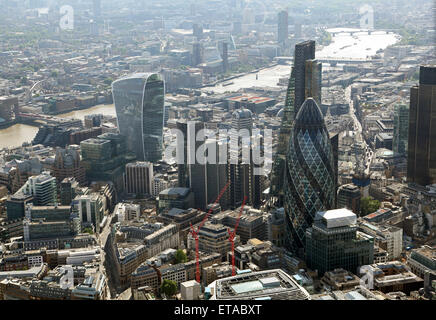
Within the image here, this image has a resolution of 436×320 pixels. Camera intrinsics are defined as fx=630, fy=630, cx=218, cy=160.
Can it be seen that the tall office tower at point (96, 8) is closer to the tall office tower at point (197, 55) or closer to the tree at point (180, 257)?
the tall office tower at point (197, 55)

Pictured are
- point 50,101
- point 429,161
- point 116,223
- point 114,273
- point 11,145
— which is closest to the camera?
point 114,273

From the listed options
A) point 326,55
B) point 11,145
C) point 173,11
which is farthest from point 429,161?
point 173,11

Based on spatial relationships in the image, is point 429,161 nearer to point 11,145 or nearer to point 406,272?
point 406,272

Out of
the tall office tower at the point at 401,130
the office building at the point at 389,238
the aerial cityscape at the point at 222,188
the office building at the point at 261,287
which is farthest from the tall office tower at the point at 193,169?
the office building at the point at 261,287

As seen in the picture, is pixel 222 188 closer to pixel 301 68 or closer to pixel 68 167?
pixel 301 68

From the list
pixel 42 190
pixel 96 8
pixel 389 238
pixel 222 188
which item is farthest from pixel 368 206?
pixel 96 8

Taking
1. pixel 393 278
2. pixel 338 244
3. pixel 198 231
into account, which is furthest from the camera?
pixel 198 231

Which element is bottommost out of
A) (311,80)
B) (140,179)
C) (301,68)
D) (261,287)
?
(140,179)
